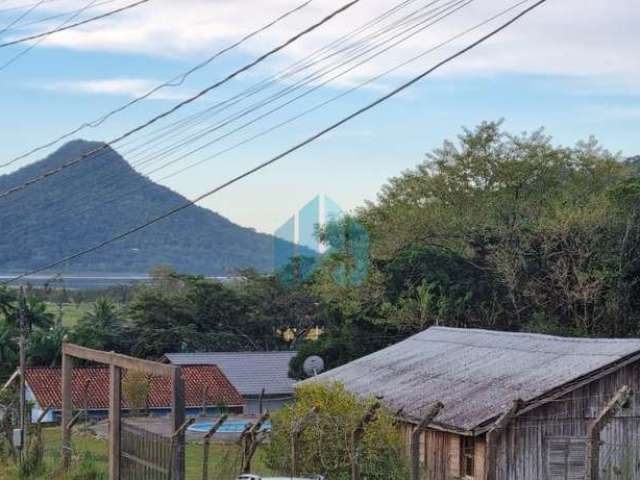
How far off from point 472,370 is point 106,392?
2716 cm

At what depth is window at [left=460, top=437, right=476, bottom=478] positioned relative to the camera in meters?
23.0

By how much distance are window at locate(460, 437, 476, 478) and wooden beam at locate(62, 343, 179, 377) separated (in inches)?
260

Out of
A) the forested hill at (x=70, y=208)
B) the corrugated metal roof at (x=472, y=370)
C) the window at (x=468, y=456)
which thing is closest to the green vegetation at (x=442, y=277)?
the corrugated metal roof at (x=472, y=370)

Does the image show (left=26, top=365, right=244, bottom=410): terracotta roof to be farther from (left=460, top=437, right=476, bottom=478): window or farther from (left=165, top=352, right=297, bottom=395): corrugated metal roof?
(left=460, top=437, right=476, bottom=478): window

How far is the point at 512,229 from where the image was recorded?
176 ft

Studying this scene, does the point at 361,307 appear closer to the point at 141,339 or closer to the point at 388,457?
the point at 141,339

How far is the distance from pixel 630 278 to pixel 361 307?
11.6m

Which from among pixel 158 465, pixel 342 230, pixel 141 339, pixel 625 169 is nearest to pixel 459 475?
pixel 158 465

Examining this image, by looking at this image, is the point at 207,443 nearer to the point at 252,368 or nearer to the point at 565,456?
the point at 565,456

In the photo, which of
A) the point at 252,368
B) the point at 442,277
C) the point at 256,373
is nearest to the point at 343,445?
the point at 442,277

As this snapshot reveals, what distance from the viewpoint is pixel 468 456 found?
914 inches

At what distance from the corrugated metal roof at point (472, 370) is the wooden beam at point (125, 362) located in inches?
244

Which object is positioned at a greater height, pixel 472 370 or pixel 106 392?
pixel 472 370

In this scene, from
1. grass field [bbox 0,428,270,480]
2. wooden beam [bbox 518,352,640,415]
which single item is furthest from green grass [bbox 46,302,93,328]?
wooden beam [bbox 518,352,640,415]
